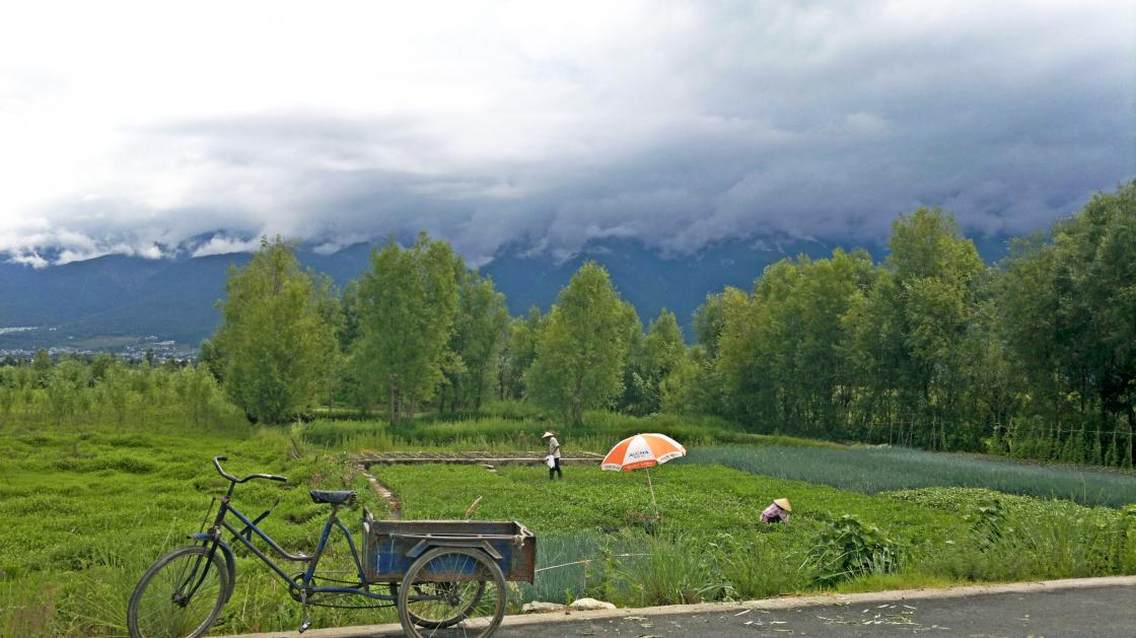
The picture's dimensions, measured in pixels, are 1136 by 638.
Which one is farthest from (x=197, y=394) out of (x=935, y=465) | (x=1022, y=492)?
(x=1022, y=492)

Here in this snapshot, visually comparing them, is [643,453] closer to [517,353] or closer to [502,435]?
[502,435]

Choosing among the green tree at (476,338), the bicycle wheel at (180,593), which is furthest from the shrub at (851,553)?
the green tree at (476,338)

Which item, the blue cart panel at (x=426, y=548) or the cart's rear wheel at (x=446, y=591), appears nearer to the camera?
the blue cart panel at (x=426, y=548)

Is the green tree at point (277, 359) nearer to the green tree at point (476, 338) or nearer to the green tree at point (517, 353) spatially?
the green tree at point (476, 338)

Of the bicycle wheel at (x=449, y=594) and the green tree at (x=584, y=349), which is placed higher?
the green tree at (x=584, y=349)

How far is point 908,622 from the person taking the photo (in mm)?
7625

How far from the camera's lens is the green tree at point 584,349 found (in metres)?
53.8

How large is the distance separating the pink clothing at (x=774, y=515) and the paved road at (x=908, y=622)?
902cm

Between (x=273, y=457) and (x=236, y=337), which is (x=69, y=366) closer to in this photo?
(x=236, y=337)

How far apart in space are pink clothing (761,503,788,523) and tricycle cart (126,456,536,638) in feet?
37.1

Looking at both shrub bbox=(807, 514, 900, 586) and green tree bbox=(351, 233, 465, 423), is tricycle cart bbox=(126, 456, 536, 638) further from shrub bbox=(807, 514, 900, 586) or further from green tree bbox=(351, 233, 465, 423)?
green tree bbox=(351, 233, 465, 423)

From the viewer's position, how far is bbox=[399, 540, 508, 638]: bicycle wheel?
22.2 feet

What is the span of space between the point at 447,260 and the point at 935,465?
35.9 m

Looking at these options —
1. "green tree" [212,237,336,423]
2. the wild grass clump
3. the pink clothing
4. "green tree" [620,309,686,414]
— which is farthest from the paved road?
"green tree" [620,309,686,414]
